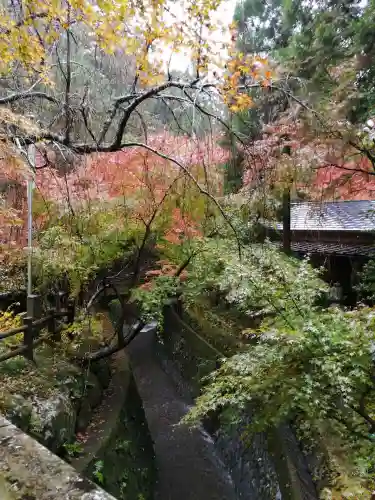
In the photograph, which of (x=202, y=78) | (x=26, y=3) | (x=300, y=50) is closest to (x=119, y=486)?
(x=202, y=78)

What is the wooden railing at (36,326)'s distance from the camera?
19.3ft

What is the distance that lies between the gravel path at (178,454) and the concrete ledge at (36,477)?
4.53m

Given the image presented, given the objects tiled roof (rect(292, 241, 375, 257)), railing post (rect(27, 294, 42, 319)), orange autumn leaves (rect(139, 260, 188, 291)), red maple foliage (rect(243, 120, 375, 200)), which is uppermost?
red maple foliage (rect(243, 120, 375, 200))

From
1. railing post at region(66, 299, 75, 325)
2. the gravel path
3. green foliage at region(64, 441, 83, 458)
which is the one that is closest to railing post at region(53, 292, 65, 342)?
railing post at region(66, 299, 75, 325)

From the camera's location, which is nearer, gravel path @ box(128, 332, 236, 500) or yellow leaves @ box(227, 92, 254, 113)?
yellow leaves @ box(227, 92, 254, 113)

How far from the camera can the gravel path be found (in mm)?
6969

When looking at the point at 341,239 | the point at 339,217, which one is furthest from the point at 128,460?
the point at 339,217

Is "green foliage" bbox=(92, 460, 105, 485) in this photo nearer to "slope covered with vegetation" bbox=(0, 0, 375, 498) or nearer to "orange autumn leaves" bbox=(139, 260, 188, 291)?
"slope covered with vegetation" bbox=(0, 0, 375, 498)

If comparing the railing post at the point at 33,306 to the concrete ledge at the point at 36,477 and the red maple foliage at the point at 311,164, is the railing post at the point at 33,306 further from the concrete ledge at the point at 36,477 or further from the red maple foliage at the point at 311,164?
the concrete ledge at the point at 36,477

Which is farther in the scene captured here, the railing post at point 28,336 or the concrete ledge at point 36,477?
the railing post at point 28,336

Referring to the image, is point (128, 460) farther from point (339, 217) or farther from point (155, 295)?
point (339, 217)

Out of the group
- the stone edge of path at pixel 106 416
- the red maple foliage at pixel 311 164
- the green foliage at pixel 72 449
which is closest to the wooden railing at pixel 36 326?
the green foliage at pixel 72 449

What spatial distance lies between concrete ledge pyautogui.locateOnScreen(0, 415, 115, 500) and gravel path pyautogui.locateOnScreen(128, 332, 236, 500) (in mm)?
4530

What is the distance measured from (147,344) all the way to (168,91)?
40.8 feet
